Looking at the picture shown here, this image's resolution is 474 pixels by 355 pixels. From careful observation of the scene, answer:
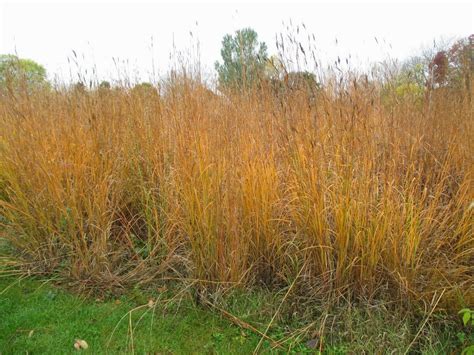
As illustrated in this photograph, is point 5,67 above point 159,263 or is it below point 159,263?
above

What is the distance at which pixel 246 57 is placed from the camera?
3.05 meters

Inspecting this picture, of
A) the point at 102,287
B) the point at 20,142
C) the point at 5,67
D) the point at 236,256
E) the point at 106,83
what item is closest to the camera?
the point at 236,256

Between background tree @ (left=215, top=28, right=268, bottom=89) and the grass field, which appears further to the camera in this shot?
background tree @ (left=215, top=28, right=268, bottom=89)

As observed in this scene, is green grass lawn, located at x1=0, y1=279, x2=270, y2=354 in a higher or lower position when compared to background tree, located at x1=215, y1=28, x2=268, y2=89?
lower

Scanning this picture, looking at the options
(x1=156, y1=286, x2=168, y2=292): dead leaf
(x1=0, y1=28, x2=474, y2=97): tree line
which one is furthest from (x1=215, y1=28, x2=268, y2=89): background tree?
(x1=156, y1=286, x2=168, y2=292): dead leaf

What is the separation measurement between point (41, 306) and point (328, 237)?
219 cm

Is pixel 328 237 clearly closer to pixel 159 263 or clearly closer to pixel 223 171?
pixel 223 171

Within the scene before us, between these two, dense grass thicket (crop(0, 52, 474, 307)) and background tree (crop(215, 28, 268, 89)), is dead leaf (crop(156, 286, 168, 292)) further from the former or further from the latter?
background tree (crop(215, 28, 268, 89))

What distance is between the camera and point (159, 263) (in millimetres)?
3246

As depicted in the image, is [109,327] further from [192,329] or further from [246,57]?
[246,57]

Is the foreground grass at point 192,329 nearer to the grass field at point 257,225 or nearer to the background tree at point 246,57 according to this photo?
the grass field at point 257,225

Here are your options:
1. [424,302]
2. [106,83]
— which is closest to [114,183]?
[106,83]

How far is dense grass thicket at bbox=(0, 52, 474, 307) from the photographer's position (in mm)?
2494

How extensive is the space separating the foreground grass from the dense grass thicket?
0.17 meters
